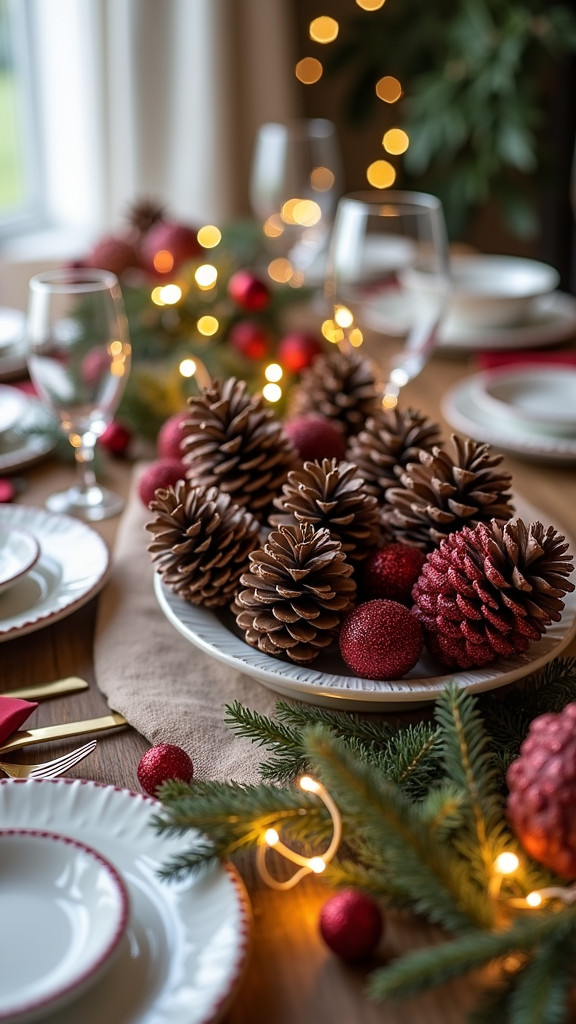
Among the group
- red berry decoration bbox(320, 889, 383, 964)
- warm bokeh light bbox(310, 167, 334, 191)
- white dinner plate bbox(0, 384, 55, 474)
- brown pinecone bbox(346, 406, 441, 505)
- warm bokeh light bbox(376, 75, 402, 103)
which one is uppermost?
warm bokeh light bbox(376, 75, 402, 103)

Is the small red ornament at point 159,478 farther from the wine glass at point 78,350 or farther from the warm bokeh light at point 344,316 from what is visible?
the warm bokeh light at point 344,316

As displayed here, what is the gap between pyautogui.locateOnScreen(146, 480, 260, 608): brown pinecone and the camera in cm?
68

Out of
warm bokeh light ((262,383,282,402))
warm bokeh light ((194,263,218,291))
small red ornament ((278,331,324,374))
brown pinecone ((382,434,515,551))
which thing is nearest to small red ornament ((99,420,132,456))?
warm bokeh light ((262,383,282,402))

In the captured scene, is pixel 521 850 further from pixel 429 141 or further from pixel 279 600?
pixel 429 141

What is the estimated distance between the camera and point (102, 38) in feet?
8.34

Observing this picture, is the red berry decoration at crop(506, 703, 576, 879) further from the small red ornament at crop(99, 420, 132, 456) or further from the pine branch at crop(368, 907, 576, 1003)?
the small red ornament at crop(99, 420, 132, 456)

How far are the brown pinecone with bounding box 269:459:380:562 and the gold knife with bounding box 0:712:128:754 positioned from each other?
0.56ft

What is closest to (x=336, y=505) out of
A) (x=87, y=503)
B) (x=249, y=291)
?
(x=87, y=503)

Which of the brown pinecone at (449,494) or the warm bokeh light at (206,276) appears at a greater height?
the brown pinecone at (449,494)

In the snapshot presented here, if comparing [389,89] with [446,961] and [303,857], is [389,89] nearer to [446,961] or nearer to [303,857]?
[303,857]

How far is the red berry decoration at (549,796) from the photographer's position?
0.46 metres

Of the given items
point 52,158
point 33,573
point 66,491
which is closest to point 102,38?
point 52,158

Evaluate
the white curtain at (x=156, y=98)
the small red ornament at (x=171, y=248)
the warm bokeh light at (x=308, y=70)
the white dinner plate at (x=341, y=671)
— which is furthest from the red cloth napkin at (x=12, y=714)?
the warm bokeh light at (x=308, y=70)

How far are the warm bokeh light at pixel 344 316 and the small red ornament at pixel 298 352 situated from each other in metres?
0.19
